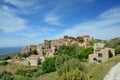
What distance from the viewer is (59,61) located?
4688cm

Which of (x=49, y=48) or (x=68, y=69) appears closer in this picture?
(x=68, y=69)

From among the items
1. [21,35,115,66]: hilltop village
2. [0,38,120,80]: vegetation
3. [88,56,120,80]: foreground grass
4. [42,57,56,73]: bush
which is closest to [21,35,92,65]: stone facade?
[21,35,115,66]: hilltop village

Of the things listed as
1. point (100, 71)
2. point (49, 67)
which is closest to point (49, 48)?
point (49, 67)

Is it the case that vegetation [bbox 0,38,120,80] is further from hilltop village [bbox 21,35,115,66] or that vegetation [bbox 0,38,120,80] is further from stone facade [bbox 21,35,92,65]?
stone facade [bbox 21,35,92,65]

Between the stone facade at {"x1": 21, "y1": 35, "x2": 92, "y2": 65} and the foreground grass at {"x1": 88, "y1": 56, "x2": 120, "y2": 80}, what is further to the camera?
the stone facade at {"x1": 21, "y1": 35, "x2": 92, "y2": 65}

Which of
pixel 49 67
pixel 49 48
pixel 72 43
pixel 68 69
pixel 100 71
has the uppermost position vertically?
pixel 72 43

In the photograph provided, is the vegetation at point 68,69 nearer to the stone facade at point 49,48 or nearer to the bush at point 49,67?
the bush at point 49,67

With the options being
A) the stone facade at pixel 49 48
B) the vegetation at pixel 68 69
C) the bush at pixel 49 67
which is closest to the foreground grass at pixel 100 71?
the vegetation at pixel 68 69

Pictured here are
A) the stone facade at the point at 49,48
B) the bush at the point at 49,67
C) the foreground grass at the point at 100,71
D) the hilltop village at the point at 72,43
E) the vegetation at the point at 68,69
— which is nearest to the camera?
the vegetation at the point at 68,69

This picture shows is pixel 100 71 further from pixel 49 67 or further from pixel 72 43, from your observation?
pixel 72 43

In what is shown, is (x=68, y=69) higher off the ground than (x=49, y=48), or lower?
lower

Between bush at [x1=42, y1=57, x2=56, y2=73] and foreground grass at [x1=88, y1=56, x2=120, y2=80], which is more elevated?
foreground grass at [x1=88, y1=56, x2=120, y2=80]

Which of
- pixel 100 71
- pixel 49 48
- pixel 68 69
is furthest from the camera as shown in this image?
pixel 49 48

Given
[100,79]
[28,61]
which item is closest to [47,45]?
[28,61]
